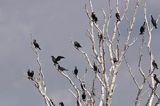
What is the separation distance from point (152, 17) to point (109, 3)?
0.96 m

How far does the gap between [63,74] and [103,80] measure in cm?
84

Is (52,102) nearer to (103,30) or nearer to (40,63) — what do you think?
(40,63)

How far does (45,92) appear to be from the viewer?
790cm

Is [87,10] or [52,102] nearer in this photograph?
[52,102]

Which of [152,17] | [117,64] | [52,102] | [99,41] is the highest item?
[152,17]

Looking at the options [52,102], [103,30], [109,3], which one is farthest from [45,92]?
[109,3]

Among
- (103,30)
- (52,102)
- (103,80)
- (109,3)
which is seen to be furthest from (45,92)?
(109,3)

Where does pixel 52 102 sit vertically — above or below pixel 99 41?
below

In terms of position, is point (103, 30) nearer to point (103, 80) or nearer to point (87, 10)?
point (87, 10)

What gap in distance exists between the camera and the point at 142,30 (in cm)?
852

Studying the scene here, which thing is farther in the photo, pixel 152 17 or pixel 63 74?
pixel 152 17

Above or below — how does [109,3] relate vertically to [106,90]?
above

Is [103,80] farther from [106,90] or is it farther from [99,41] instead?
[99,41]

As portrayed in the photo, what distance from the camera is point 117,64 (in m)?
7.99
